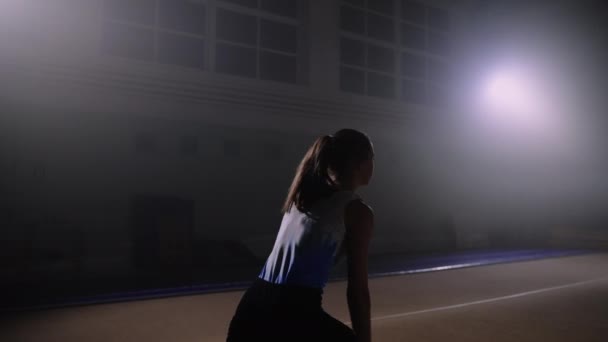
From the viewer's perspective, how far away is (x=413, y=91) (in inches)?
376

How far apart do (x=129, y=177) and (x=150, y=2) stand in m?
2.62

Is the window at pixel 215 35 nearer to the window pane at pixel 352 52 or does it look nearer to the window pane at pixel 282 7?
the window pane at pixel 282 7

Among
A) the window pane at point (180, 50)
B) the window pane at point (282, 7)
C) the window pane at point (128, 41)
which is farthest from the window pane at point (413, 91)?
the window pane at point (128, 41)

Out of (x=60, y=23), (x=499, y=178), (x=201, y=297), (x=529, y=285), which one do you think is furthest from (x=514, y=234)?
(x=60, y=23)

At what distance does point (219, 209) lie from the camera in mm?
6797

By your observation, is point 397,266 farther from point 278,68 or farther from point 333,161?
Answer: point 333,161

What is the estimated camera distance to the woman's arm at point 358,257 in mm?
1364

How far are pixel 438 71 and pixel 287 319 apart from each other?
9.32 meters

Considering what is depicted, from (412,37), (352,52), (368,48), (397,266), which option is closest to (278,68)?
(352,52)

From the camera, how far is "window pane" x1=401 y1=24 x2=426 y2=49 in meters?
9.51

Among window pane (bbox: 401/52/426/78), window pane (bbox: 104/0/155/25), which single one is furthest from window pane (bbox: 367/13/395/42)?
window pane (bbox: 104/0/155/25)

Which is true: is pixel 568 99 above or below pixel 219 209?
above

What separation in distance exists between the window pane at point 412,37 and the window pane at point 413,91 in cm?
77

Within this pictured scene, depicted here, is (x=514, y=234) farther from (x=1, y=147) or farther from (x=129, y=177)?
(x=1, y=147)
